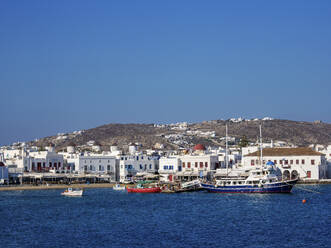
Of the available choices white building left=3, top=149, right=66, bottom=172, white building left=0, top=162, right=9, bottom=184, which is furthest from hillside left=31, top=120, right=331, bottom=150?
white building left=0, top=162, right=9, bottom=184

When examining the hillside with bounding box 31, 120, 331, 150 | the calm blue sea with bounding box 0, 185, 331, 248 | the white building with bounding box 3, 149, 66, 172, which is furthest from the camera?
the hillside with bounding box 31, 120, 331, 150

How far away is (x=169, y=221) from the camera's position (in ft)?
155

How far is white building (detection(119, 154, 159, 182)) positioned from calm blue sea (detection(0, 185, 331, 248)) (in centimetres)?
3282

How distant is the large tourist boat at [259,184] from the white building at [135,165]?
2848 centimetres

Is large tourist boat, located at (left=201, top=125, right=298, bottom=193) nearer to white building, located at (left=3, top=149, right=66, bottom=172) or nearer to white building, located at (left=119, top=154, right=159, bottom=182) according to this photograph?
white building, located at (left=119, top=154, right=159, bottom=182)

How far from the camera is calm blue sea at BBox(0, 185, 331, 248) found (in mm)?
37594

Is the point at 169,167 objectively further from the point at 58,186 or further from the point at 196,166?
the point at 58,186

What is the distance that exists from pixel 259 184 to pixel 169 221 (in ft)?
90.1

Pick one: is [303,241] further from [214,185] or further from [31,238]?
[214,185]

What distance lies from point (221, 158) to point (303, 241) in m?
65.6

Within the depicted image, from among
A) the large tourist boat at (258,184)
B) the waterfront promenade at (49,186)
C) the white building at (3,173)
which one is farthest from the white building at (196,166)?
the white building at (3,173)

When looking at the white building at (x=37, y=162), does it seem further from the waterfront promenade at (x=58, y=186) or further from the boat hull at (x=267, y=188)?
the boat hull at (x=267, y=188)

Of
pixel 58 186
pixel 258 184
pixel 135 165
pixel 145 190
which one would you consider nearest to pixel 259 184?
pixel 258 184

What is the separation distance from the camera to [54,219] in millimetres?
49469
